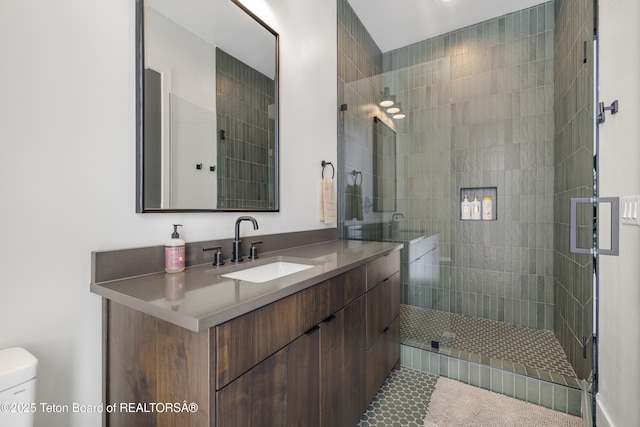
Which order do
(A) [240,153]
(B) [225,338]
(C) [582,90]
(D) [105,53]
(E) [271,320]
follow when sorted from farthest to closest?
(C) [582,90], (A) [240,153], (D) [105,53], (E) [271,320], (B) [225,338]

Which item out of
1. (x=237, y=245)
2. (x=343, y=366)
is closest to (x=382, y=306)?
(x=343, y=366)

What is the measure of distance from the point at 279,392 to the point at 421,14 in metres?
3.30

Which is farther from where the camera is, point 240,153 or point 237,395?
point 240,153

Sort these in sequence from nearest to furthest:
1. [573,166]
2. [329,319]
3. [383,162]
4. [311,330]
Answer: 1. [311,330]
2. [329,319]
3. [573,166]
4. [383,162]

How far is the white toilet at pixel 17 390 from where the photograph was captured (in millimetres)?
684

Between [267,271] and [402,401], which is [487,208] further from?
[267,271]

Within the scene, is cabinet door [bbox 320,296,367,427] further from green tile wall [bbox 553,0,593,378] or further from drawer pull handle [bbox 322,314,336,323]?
green tile wall [bbox 553,0,593,378]

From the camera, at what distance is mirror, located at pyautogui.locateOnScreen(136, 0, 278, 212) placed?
45.9 inches

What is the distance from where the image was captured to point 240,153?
160 cm

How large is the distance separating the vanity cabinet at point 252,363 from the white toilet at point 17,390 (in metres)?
0.23

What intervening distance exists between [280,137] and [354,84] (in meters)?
1.22

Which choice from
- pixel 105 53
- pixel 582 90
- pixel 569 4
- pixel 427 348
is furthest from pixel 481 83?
pixel 105 53

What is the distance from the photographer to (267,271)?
1.53 meters

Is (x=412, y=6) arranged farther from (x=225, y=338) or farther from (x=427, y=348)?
(x=225, y=338)
